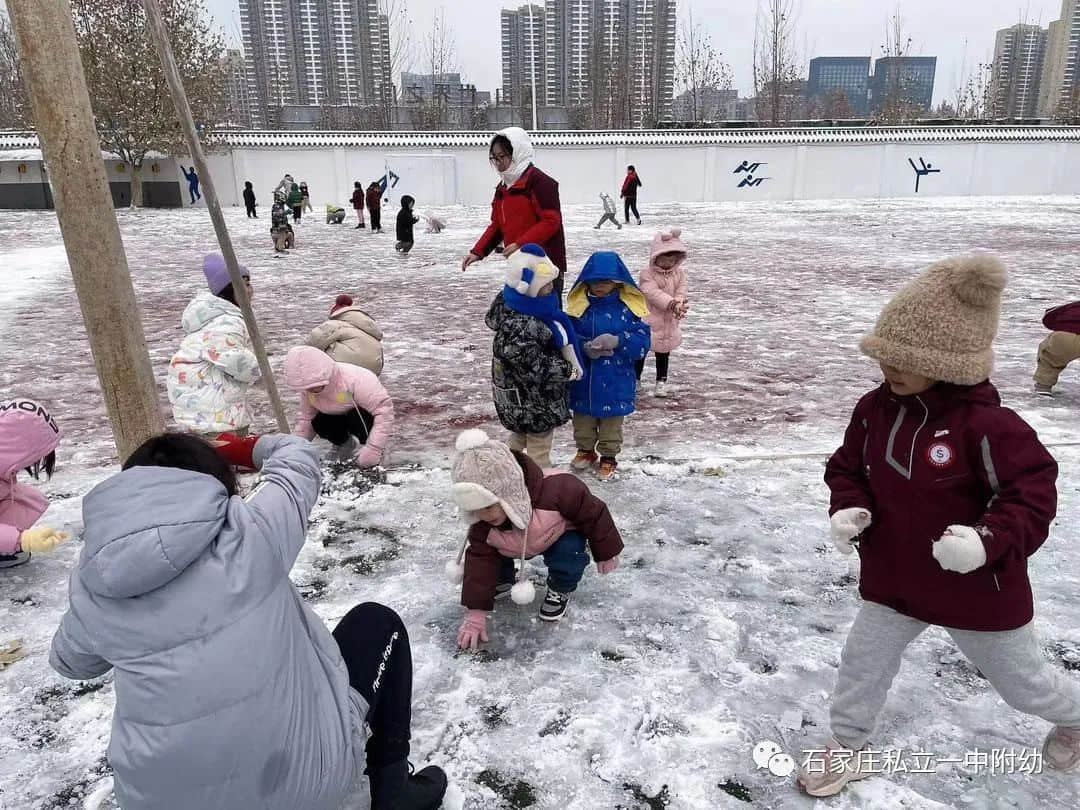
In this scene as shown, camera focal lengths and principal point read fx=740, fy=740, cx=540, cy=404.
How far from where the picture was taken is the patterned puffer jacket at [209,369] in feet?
14.4

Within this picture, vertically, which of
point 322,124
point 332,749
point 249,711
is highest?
point 322,124

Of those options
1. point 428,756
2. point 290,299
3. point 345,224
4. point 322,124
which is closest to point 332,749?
point 428,756

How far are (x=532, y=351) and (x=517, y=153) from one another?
1.88 meters

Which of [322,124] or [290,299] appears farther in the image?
[322,124]

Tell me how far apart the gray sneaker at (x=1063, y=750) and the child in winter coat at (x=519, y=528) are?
5.01 ft

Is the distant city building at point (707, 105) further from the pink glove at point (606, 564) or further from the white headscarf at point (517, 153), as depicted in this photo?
the pink glove at point (606, 564)

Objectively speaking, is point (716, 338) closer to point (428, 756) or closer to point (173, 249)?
point (428, 756)

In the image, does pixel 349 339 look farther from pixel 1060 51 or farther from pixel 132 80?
pixel 1060 51

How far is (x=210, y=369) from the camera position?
443 centimetres

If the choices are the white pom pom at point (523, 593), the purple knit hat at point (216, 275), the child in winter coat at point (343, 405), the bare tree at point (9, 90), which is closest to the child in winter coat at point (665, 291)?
the child in winter coat at point (343, 405)

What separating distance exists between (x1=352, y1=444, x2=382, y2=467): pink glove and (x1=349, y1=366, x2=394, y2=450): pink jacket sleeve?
15mm

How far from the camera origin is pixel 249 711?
5.01ft

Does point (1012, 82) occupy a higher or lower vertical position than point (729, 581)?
higher

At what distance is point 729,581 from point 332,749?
2111 mm
